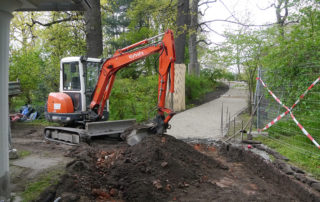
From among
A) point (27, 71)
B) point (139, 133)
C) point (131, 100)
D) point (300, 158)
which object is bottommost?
point (300, 158)

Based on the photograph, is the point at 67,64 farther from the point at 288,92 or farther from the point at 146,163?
the point at 288,92

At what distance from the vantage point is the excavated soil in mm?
4445

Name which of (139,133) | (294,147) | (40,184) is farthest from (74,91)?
(294,147)

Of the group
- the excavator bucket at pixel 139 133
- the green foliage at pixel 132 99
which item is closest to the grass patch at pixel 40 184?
the excavator bucket at pixel 139 133

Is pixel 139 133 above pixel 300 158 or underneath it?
above

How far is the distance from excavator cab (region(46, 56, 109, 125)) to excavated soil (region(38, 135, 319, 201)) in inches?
86.0

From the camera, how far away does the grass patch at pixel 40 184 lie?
393 cm

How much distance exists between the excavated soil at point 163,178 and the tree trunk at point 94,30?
759 centimetres

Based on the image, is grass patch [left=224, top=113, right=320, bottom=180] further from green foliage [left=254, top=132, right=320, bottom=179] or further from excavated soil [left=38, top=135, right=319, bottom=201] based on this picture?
excavated soil [left=38, top=135, right=319, bottom=201]

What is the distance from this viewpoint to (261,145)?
724 cm

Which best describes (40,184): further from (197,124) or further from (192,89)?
(192,89)

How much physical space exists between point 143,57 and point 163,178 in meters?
3.58

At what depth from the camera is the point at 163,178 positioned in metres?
5.12

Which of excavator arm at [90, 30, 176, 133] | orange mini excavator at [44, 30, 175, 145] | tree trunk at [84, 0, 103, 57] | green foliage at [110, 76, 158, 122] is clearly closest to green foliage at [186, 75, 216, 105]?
green foliage at [110, 76, 158, 122]
